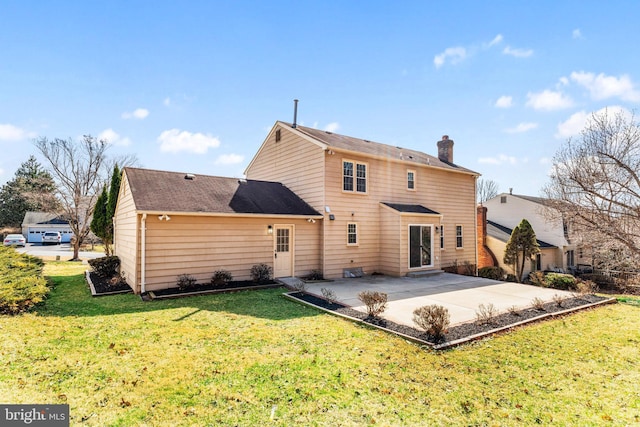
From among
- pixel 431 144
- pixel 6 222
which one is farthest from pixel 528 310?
pixel 6 222

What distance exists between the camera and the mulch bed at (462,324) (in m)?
Answer: 6.18

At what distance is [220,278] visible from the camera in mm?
10922

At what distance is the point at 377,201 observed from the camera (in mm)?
14898

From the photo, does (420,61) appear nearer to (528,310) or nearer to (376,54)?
(376,54)

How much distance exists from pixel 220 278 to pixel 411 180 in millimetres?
10527

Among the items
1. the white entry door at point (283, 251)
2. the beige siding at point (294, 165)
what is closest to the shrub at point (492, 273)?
the beige siding at point (294, 165)

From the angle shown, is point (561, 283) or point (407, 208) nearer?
Answer: point (561, 283)

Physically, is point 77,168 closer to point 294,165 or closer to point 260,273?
point 294,165

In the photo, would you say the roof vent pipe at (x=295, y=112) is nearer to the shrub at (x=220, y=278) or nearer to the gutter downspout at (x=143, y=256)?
the shrub at (x=220, y=278)

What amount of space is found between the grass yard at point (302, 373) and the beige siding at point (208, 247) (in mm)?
3027

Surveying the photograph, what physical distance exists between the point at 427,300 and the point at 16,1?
44.2 ft

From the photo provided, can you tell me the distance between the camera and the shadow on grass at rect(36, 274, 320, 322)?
310 inches

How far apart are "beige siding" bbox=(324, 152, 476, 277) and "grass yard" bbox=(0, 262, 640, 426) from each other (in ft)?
21.2

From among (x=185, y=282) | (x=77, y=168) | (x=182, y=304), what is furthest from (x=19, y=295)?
(x=77, y=168)
